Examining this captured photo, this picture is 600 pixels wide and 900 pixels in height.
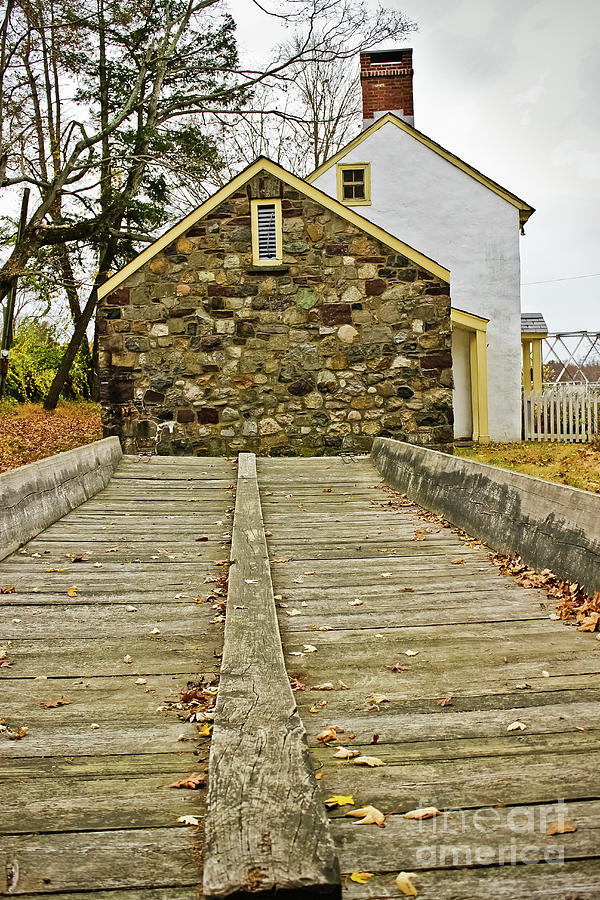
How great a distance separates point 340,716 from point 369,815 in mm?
667

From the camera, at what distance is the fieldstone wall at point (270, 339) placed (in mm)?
11578

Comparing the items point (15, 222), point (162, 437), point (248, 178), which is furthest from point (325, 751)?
point (15, 222)

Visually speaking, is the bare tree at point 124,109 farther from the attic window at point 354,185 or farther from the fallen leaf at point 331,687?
the fallen leaf at point 331,687

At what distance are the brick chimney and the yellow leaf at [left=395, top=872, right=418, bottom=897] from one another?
20.8 metres

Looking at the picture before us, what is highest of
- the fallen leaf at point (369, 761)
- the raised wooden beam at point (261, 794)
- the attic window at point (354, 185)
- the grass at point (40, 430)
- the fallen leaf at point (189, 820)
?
the attic window at point (354, 185)

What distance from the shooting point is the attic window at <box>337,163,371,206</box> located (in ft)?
63.6

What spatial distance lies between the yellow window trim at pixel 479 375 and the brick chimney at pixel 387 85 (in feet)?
19.4

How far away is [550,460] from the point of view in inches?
516

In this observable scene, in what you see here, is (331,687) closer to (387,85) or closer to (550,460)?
(550,460)

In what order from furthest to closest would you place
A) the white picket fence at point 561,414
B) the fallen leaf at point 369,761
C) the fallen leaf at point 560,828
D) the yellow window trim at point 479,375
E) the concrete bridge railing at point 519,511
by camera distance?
the white picket fence at point 561,414
the yellow window trim at point 479,375
the concrete bridge railing at point 519,511
the fallen leaf at point 369,761
the fallen leaf at point 560,828

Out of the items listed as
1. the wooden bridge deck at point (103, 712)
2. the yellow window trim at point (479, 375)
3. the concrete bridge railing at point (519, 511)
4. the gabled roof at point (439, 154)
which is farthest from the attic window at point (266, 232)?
the yellow window trim at point (479, 375)

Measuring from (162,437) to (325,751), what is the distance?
32.2ft

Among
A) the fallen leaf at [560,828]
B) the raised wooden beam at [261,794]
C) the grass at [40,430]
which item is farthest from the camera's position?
the grass at [40,430]

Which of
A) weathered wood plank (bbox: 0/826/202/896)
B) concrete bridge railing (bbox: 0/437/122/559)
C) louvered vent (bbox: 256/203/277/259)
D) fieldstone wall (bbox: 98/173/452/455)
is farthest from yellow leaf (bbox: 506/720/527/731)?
louvered vent (bbox: 256/203/277/259)
